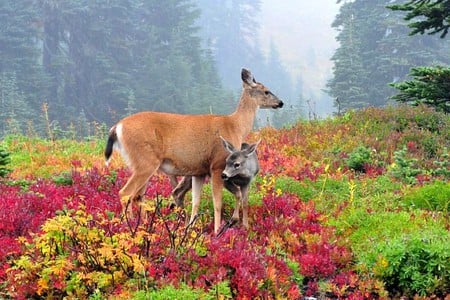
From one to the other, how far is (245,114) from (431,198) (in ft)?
11.2

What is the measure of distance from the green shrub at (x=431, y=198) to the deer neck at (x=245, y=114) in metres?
2.94

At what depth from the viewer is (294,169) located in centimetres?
1137

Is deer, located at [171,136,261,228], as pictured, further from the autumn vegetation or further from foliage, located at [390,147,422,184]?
foliage, located at [390,147,422,184]

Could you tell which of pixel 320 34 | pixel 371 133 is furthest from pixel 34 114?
pixel 320 34

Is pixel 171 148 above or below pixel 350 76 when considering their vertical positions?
above

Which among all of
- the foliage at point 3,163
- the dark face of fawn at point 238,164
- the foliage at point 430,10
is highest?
the foliage at point 430,10

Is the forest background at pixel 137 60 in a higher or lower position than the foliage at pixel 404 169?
lower

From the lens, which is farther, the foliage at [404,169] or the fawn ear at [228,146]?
the foliage at [404,169]

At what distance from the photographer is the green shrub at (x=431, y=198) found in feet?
27.7

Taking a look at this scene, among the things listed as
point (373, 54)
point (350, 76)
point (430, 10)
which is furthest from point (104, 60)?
point (430, 10)

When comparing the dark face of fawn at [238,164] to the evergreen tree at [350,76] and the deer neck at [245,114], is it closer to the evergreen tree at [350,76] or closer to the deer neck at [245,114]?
the deer neck at [245,114]

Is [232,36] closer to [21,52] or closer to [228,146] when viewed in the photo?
[21,52]

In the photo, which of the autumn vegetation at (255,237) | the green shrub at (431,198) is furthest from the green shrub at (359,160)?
the green shrub at (431,198)

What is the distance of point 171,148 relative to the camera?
8.23 metres
